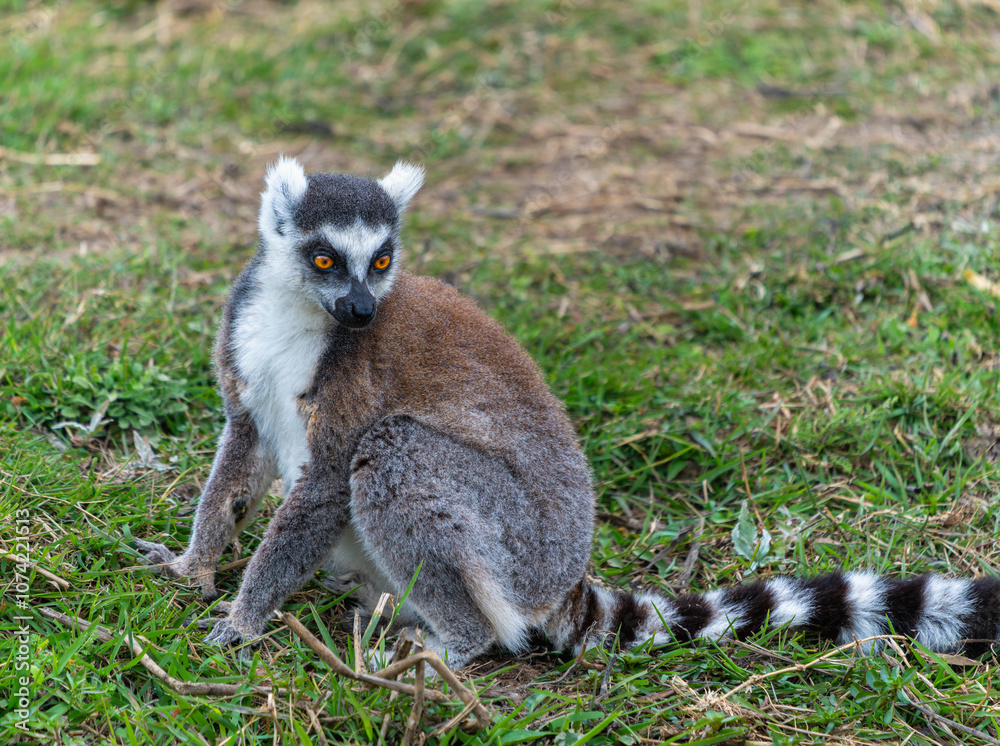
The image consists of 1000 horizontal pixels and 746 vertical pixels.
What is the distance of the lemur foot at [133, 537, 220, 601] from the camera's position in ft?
11.7

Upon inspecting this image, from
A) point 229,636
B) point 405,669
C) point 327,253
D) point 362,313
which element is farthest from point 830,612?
point 327,253

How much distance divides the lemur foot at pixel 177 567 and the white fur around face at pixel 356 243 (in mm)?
1416

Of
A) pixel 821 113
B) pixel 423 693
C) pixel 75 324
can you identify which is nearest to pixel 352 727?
pixel 423 693

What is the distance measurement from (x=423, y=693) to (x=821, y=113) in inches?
274

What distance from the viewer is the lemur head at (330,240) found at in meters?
3.45

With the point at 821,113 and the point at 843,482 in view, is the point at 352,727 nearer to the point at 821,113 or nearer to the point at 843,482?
the point at 843,482

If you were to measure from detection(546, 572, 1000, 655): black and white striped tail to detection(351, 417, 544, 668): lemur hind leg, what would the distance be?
413 millimetres

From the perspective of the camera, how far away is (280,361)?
3521mm

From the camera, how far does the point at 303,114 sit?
313 inches

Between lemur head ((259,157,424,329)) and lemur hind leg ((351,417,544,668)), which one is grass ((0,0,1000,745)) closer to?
lemur hind leg ((351,417,544,668))

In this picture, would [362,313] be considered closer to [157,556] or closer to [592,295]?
[157,556]

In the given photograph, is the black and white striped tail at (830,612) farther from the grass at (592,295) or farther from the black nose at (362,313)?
the black nose at (362,313)

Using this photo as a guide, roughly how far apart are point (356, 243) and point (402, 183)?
58cm

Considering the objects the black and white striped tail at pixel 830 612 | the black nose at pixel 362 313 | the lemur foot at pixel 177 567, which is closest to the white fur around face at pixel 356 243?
the black nose at pixel 362 313
